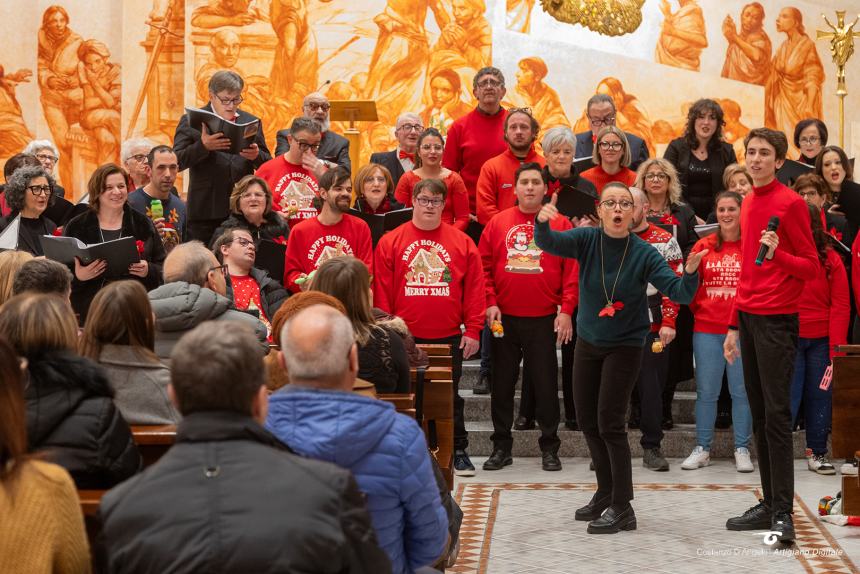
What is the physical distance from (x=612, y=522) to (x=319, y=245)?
2.79 meters

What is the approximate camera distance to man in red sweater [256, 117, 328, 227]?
8.48 meters

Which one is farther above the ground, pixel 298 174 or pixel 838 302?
pixel 298 174

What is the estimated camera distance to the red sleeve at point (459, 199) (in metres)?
8.33

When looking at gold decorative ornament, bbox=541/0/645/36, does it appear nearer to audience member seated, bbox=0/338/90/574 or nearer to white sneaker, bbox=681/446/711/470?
white sneaker, bbox=681/446/711/470

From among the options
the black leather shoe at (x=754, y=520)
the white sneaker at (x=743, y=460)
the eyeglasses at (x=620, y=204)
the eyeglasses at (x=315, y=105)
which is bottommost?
the white sneaker at (x=743, y=460)

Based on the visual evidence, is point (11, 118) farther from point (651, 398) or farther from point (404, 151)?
point (651, 398)

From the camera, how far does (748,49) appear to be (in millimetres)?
15312

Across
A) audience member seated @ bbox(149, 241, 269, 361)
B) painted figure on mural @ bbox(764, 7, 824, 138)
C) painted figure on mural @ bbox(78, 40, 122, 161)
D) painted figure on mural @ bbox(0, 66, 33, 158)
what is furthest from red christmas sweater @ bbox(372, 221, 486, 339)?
painted figure on mural @ bbox(764, 7, 824, 138)

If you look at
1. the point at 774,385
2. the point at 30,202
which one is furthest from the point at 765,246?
the point at 30,202

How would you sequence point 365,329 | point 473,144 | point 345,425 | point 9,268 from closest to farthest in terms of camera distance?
point 345,425
point 365,329
point 9,268
point 473,144

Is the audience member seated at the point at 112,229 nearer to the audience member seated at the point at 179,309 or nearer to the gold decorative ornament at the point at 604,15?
the audience member seated at the point at 179,309

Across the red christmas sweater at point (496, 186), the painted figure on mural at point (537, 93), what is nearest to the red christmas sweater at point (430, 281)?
the red christmas sweater at point (496, 186)

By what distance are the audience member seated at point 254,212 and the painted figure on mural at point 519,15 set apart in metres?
7.56

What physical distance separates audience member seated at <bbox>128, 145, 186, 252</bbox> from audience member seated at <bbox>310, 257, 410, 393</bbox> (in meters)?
3.43
